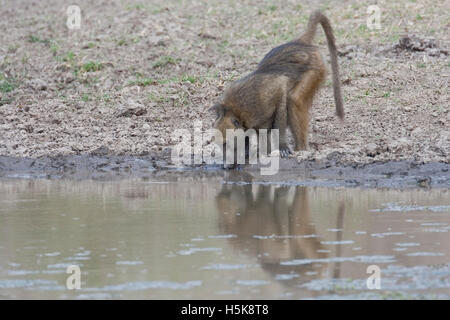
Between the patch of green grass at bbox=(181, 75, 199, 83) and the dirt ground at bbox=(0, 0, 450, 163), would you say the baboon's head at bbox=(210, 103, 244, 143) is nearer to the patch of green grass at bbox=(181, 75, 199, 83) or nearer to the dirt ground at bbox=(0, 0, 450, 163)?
the dirt ground at bbox=(0, 0, 450, 163)

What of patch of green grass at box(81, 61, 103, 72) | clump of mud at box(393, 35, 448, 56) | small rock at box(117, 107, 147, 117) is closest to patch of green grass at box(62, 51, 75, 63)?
patch of green grass at box(81, 61, 103, 72)

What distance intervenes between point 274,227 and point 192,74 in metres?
6.15

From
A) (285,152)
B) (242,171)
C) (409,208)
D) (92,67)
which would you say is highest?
(92,67)

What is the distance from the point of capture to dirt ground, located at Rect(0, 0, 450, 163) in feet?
36.4

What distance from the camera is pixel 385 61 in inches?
491

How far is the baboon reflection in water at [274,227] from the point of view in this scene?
589 centimetres

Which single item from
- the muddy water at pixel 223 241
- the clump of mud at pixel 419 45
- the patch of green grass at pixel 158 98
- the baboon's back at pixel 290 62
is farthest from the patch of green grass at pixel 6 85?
the clump of mud at pixel 419 45

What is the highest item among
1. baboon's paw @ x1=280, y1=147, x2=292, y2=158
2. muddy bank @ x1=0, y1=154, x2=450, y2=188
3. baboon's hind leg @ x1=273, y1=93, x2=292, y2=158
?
baboon's hind leg @ x1=273, y1=93, x2=292, y2=158

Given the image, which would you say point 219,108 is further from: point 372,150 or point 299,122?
point 372,150

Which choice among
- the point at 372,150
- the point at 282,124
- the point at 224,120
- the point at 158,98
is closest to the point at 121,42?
the point at 158,98

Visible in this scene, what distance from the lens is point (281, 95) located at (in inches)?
406

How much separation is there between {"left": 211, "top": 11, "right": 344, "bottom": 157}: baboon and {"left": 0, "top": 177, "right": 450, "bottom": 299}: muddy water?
1098 millimetres

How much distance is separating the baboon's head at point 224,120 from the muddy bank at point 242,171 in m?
0.54
